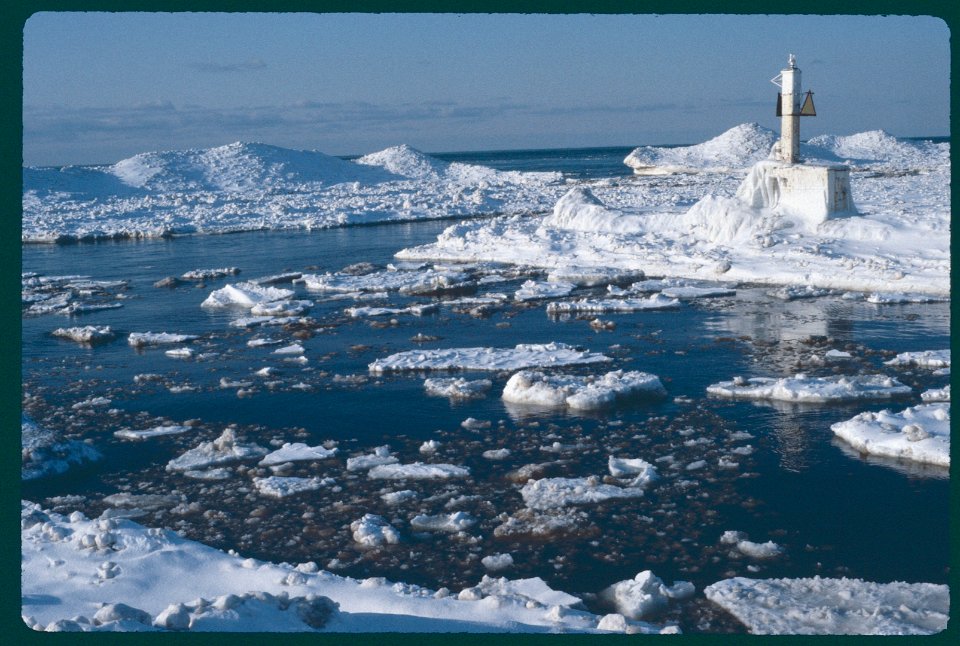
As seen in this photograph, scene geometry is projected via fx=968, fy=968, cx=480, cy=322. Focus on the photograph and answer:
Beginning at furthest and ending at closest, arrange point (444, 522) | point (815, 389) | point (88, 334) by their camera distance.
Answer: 1. point (88, 334)
2. point (815, 389)
3. point (444, 522)

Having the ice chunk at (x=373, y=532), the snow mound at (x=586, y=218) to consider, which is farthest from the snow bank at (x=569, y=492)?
the snow mound at (x=586, y=218)

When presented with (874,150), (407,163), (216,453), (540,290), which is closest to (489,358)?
(216,453)

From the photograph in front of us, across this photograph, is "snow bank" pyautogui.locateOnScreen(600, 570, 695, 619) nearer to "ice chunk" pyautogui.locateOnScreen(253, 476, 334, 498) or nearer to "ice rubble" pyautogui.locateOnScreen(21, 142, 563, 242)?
"ice chunk" pyautogui.locateOnScreen(253, 476, 334, 498)

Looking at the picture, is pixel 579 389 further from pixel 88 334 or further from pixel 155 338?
pixel 88 334

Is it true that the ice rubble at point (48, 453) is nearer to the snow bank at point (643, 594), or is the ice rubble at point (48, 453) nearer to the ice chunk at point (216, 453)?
the ice chunk at point (216, 453)

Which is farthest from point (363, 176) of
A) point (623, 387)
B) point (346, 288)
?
point (623, 387)
